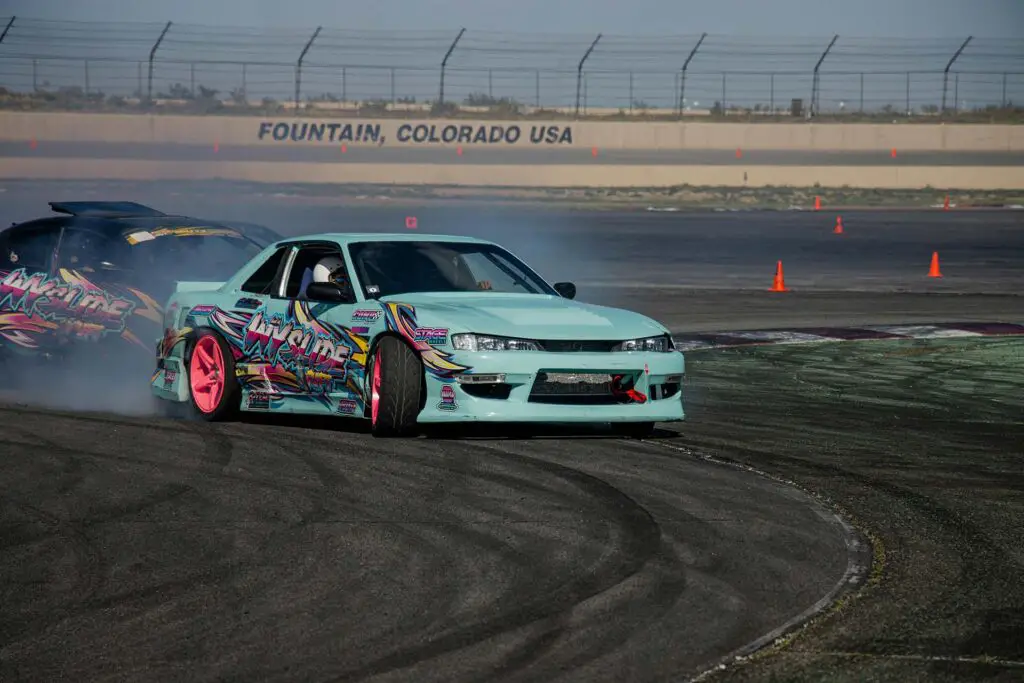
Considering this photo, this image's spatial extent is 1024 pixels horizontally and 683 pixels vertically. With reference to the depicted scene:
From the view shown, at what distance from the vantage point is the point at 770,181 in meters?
52.7

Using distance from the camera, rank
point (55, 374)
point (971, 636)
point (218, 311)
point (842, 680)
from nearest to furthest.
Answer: point (842, 680) < point (971, 636) < point (218, 311) < point (55, 374)

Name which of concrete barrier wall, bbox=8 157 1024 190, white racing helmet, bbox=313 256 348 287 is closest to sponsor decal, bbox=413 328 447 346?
white racing helmet, bbox=313 256 348 287

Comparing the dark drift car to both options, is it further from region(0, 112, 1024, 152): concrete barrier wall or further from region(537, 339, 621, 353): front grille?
region(0, 112, 1024, 152): concrete barrier wall

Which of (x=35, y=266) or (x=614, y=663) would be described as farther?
(x=35, y=266)

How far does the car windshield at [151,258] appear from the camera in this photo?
42.1 ft

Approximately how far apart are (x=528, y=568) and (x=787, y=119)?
203 feet

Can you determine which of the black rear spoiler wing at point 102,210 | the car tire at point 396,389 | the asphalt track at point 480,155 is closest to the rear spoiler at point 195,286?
the car tire at point 396,389

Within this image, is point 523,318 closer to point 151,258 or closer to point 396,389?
point 396,389

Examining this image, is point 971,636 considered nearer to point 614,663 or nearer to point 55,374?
point 614,663

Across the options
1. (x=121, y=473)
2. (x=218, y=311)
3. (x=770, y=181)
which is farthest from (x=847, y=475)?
(x=770, y=181)

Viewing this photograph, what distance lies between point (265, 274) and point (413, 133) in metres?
49.9

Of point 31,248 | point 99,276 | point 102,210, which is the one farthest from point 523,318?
point 102,210

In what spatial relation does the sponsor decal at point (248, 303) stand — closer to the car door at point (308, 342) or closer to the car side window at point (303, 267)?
the car door at point (308, 342)

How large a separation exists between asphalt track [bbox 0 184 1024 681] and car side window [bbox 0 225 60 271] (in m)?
1.43
